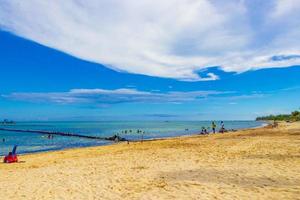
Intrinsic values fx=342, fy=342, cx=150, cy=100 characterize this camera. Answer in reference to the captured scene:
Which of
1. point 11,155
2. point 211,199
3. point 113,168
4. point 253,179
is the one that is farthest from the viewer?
point 11,155

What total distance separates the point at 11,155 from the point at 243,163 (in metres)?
15.7

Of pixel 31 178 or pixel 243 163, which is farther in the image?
pixel 243 163

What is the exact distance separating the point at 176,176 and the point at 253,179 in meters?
3.20

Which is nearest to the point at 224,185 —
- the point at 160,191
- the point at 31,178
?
the point at 160,191

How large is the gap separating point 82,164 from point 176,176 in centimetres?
718

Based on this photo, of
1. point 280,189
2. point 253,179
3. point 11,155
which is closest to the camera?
point 280,189

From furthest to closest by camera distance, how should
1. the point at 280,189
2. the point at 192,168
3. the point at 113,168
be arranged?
the point at 113,168 < the point at 192,168 < the point at 280,189

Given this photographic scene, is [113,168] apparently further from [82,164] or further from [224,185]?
[224,185]

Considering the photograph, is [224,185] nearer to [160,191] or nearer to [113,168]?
[160,191]

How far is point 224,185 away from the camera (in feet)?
41.2

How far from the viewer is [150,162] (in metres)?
19.3

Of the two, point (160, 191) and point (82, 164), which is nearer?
point (160, 191)

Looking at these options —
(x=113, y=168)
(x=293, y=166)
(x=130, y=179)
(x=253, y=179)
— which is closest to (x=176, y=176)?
(x=130, y=179)

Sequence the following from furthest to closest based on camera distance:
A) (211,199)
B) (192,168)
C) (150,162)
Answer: (150,162) < (192,168) < (211,199)
